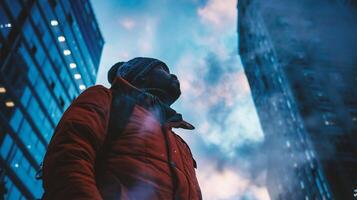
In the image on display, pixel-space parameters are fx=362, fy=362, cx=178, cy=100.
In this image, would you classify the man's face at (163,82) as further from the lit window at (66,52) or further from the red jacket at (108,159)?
the lit window at (66,52)

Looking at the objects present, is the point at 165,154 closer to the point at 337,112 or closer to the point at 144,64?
the point at 144,64

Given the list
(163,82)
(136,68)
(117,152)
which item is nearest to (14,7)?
(136,68)

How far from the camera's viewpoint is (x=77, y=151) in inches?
57.2

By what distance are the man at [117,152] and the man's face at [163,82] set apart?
0.76ft

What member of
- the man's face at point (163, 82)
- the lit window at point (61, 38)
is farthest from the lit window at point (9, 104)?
the man's face at point (163, 82)

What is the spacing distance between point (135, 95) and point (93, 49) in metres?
40.0

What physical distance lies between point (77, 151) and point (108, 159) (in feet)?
0.89

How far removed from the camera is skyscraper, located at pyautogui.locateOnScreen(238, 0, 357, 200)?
57.6 metres

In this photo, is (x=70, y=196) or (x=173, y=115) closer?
(x=70, y=196)

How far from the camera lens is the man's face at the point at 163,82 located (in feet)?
8.30

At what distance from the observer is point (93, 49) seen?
40688mm

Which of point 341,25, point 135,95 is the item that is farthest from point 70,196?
point 341,25

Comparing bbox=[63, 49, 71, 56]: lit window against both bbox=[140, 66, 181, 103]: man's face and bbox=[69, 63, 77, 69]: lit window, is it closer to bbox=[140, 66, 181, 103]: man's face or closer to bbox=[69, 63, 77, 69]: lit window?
bbox=[69, 63, 77, 69]: lit window

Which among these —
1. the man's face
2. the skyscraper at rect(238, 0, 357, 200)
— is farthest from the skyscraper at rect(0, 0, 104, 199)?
the skyscraper at rect(238, 0, 357, 200)
